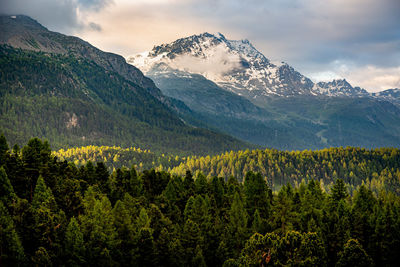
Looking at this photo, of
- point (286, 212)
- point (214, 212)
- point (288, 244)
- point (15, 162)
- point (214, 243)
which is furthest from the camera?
point (214, 212)

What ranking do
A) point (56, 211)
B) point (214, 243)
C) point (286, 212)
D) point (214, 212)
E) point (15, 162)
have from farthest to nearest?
point (214, 212) < point (286, 212) < point (15, 162) < point (214, 243) < point (56, 211)

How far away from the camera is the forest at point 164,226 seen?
195 feet

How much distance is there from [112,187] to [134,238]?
30.0 m

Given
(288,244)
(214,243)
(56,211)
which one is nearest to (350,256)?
(288,244)

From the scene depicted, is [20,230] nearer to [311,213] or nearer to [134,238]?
[134,238]

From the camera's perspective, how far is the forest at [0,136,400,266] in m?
59.5

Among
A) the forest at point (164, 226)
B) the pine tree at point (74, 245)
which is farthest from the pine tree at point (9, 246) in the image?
→ the pine tree at point (74, 245)

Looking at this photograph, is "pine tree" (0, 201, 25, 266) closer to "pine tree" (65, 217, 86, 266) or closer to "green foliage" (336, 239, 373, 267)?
"pine tree" (65, 217, 86, 266)

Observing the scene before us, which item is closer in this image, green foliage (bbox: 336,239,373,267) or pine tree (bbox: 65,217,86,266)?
pine tree (bbox: 65,217,86,266)

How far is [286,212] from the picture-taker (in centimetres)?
8962

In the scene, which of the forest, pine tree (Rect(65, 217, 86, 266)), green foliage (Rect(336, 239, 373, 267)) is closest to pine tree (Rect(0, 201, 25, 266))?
the forest

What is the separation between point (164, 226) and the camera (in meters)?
79.6

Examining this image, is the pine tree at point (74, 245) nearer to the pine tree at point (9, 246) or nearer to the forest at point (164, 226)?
the forest at point (164, 226)

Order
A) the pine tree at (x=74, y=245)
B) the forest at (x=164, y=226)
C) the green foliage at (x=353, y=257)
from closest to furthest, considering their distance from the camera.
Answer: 1. the forest at (x=164, y=226)
2. the pine tree at (x=74, y=245)
3. the green foliage at (x=353, y=257)
